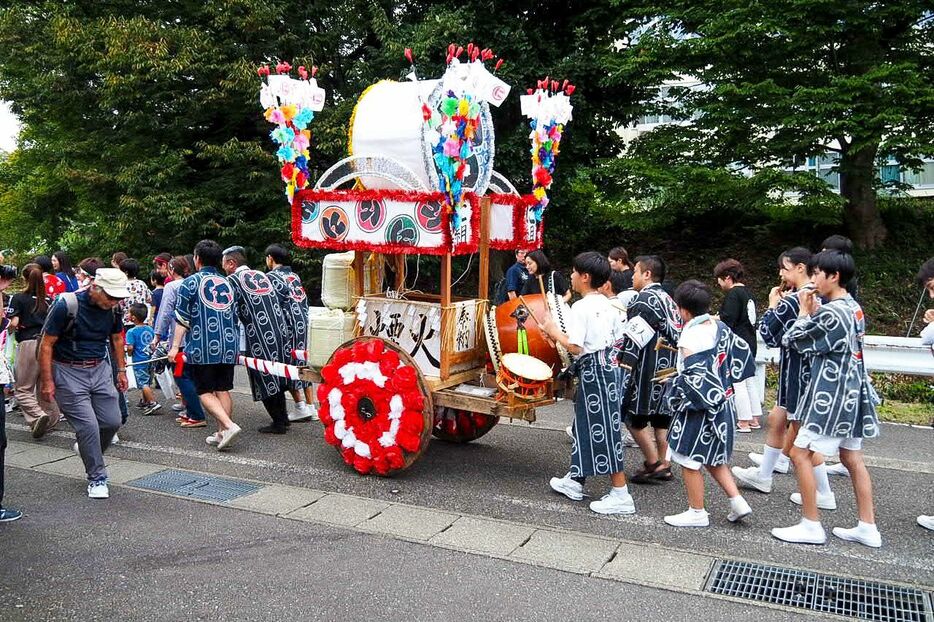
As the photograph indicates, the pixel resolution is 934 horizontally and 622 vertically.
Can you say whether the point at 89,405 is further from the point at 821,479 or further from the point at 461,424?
the point at 821,479

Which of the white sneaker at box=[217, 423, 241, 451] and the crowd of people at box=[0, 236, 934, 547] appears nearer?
the crowd of people at box=[0, 236, 934, 547]

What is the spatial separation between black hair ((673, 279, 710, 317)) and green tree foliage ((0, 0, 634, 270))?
8.27 m

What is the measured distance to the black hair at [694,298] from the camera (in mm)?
5176

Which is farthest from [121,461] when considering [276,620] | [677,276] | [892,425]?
[677,276]

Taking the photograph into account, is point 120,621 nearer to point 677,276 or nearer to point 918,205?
point 677,276

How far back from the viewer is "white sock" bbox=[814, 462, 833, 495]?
544cm

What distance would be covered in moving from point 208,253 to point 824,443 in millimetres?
5414

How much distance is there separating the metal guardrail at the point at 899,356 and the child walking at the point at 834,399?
4.02 meters

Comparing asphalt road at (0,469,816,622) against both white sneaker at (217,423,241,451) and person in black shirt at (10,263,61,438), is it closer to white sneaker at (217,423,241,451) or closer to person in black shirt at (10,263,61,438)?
white sneaker at (217,423,241,451)

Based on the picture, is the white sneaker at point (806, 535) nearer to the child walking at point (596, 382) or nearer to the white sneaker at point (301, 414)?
the child walking at point (596, 382)

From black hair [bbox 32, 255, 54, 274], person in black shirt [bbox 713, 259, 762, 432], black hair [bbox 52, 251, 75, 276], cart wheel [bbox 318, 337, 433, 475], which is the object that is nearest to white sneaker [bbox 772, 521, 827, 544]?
person in black shirt [bbox 713, 259, 762, 432]

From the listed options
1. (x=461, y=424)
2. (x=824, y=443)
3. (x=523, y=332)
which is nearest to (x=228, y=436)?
(x=461, y=424)

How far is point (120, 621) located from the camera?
3.99 metres

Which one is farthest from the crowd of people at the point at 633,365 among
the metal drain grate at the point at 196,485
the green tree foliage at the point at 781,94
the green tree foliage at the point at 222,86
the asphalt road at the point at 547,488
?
the green tree foliage at the point at 222,86
